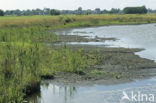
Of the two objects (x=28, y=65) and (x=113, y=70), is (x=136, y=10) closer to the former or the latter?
(x=113, y=70)

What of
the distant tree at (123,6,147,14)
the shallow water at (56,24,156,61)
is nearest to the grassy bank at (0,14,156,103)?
the shallow water at (56,24,156,61)

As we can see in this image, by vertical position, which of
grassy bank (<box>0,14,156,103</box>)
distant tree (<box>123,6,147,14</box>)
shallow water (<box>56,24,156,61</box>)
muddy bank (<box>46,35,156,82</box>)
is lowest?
distant tree (<box>123,6,147,14</box>)

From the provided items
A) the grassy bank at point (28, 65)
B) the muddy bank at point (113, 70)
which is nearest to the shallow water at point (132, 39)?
the muddy bank at point (113, 70)

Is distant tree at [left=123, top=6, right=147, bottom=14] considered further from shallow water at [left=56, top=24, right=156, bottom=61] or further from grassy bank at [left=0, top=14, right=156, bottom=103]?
grassy bank at [left=0, top=14, right=156, bottom=103]

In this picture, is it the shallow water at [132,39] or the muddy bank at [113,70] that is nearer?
the muddy bank at [113,70]

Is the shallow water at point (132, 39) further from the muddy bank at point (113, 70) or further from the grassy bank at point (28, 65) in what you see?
the grassy bank at point (28, 65)

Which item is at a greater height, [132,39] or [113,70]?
[113,70]

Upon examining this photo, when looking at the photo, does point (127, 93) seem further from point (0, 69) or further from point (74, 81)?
point (0, 69)

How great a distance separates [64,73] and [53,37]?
20.2 metres

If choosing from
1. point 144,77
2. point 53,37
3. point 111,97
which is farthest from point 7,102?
point 53,37

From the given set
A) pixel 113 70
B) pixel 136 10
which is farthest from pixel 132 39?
pixel 136 10

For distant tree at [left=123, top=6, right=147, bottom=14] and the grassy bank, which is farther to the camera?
distant tree at [left=123, top=6, right=147, bottom=14]

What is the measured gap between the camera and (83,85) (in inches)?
606

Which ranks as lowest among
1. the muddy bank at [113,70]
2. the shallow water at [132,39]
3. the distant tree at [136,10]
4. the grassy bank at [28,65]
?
the distant tree at [136,10]
